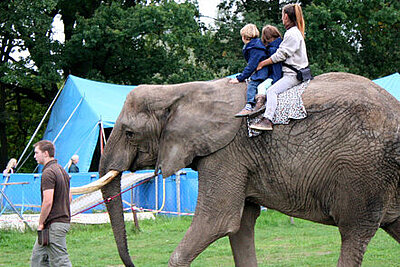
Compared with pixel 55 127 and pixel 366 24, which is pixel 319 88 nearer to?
pixel 55 127

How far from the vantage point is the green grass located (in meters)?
9.95

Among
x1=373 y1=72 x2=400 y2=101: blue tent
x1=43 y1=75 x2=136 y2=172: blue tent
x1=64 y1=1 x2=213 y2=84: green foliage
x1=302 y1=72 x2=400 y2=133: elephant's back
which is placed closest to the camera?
x1=302 y1=72 x2=400 y2=133: elephant's back

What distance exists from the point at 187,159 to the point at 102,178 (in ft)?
3.60

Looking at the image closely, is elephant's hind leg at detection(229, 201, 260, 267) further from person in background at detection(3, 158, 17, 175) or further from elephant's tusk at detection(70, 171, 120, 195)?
person in background at detection(3, 158, 17, 175)

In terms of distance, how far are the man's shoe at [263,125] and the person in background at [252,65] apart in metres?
0.21

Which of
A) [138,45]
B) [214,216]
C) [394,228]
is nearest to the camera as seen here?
[214,216]

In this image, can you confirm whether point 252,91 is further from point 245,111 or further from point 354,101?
point 354,101

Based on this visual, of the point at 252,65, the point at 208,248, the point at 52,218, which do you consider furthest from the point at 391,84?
the point at 52,218

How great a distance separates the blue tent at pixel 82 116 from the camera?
18703mm

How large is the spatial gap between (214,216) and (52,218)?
6.94ft

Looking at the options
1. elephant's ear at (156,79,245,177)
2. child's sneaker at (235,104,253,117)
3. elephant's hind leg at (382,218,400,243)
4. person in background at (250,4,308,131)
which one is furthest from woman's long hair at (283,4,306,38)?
elephant's hind leg at (382,218,400,243)

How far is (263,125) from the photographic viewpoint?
6.14 metres

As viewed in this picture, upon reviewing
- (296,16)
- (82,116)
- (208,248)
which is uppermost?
(296,16)

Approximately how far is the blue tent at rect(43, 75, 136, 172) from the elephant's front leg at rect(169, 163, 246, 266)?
1247 centimetres
